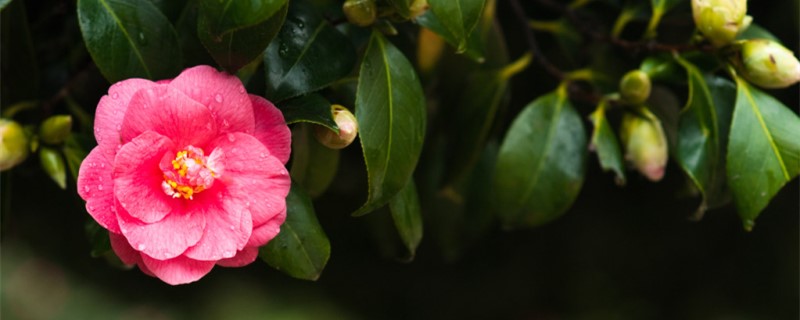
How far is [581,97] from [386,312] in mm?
674

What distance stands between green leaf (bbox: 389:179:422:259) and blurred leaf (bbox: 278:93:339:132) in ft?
0.36

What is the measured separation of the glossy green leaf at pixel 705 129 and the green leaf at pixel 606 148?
58 millimetres

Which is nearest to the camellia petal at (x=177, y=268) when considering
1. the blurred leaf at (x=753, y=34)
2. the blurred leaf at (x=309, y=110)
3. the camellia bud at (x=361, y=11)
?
the blurred leaf at (x=309, y=110)

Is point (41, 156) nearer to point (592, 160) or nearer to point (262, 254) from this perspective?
point (262, 254)

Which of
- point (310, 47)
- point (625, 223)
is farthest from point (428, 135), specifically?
point (625, 223)

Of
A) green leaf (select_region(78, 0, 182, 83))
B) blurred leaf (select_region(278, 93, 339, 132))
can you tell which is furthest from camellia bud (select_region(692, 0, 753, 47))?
green leaf (select_region(78, 0, 182, 83))

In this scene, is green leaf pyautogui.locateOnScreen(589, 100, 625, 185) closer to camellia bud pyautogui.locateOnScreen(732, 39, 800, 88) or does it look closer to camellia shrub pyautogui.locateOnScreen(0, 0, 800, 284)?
camellia shrub pyautogui.locateOnScreen(0, 0, 800, 284)

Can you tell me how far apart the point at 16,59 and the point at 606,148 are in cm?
56

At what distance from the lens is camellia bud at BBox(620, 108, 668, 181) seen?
2.72ft

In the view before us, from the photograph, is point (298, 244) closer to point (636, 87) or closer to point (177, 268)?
point (177, 268)

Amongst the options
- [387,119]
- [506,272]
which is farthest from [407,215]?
[506,272]

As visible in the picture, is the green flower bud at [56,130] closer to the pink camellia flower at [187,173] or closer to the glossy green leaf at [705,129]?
the pink camellia flower at [187,173]

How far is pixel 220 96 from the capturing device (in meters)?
0.64

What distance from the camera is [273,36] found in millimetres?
630
